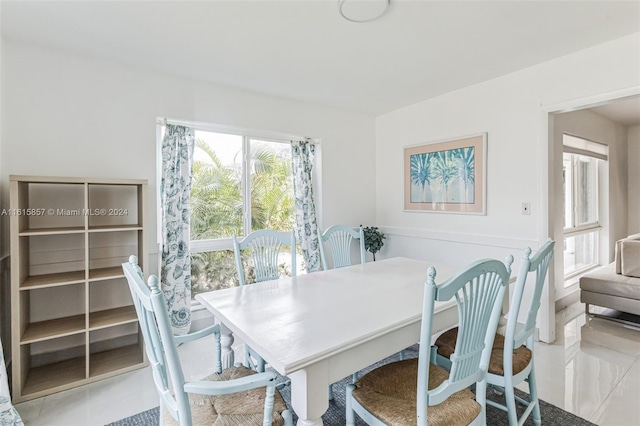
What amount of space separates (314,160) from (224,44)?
1.80m

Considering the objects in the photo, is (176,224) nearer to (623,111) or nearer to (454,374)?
(454,374)

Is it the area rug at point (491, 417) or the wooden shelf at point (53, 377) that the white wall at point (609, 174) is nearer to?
the area rug at point (491, 417)

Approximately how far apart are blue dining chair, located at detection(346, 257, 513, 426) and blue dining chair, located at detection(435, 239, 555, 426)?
0.19 m

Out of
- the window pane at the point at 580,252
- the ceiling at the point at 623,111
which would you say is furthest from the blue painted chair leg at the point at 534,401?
the ceiling at the point at 623,111

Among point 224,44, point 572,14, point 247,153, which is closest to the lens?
point 572,14

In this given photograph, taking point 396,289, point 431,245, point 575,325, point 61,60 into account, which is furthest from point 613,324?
point 61,60

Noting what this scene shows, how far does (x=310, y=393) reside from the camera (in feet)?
3.63

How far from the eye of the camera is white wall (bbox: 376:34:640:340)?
247 cm

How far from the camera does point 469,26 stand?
2117mm

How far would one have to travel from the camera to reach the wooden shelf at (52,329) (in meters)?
2.08

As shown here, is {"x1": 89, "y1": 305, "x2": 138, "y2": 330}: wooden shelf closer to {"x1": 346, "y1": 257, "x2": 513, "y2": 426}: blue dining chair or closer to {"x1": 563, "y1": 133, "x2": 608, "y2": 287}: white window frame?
{"x1": 346, "y1": 257, "x2": 513, "y2": 426}: blue dining chair

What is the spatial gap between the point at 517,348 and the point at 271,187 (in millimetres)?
2690

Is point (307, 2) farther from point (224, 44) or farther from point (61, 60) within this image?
point (61, 60)

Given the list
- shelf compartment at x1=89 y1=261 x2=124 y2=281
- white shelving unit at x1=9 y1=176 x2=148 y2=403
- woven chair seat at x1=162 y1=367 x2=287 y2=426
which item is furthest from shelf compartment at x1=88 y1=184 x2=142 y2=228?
woven chair seat at x1=162 y1=367 x2=287 y2=426
